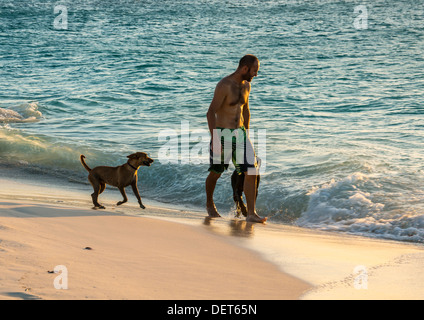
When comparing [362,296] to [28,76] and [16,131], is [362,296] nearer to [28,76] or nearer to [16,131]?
[16,131]

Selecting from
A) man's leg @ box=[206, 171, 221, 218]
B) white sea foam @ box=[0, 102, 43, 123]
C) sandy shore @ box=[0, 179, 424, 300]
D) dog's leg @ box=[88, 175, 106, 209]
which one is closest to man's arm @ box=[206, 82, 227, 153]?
man's leg @ box=[206, 171, 221, 218]

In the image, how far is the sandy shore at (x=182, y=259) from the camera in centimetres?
399

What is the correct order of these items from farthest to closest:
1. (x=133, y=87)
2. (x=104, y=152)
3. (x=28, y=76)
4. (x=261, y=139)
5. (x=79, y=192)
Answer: (x=28, y=76) → (x=133, y=87) → (x=261, y=139) → (x=104, y=152) → (x=79, y=192)

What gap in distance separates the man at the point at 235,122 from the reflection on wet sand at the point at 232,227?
279 mm

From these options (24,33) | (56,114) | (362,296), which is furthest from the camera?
(24,33)

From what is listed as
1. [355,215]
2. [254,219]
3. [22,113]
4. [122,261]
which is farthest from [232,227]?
[22,113]

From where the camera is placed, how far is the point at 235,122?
6.78 meters

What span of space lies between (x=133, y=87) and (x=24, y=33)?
40.2 ft

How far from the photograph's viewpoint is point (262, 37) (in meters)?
24.9

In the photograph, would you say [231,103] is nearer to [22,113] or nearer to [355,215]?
[355,215]

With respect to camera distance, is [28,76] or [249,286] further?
[28,76]

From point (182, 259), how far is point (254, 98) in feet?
38.0

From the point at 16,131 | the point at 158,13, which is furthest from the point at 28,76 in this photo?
the point at 158,13

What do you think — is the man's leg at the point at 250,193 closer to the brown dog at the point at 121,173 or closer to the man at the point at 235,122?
the man at the point at 235,122
